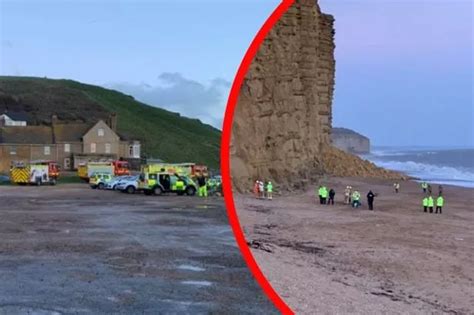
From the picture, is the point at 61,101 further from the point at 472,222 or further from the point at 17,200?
the point at 472,222

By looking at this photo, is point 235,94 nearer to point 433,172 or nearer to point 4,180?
point 433,172

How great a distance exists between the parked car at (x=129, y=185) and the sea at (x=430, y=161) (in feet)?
80.9

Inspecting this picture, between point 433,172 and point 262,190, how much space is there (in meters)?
0.73

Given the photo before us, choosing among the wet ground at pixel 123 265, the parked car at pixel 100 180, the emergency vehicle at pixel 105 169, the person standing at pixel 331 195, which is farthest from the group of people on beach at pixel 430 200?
the emergency vehicle at pixel 105 169

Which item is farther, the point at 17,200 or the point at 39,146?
the point at 39,146

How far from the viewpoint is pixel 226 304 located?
7055 mm

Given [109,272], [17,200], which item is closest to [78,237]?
[109,272]

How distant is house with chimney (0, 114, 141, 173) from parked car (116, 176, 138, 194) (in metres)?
12.9

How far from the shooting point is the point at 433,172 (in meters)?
2.24

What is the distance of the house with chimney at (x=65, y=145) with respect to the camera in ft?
137

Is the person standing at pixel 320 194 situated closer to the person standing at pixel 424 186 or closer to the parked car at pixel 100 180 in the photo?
the person standing at pixel 424 186

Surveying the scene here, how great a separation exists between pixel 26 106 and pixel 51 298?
65620 mm

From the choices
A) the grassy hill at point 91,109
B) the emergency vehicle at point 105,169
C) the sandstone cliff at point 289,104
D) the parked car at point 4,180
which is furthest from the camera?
the grassy hill at point 91,109

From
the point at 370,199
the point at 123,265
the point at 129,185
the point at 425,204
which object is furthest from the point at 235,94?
the point at 129,185
